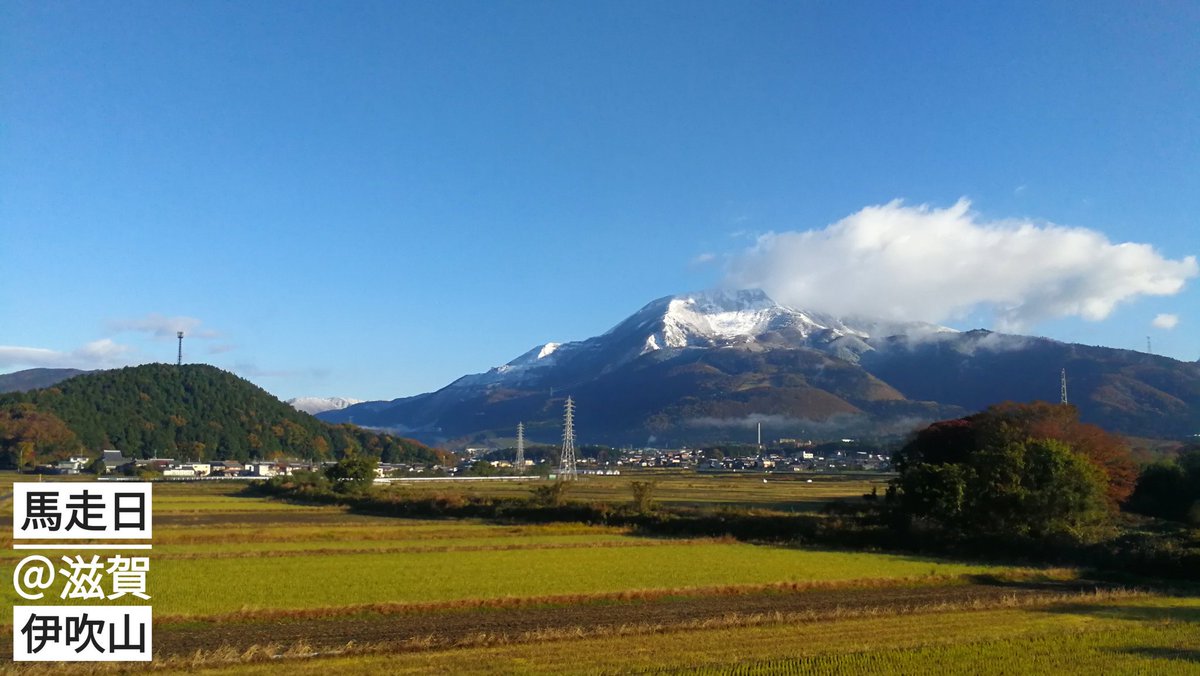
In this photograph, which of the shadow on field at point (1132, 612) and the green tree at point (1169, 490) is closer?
the shadow on field at point (1132, 612)

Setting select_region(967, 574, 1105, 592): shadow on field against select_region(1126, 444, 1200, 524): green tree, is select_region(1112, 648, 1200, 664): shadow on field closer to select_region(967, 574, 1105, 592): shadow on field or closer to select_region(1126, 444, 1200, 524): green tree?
select_region(967, 574, 1105, 592): shadow on field

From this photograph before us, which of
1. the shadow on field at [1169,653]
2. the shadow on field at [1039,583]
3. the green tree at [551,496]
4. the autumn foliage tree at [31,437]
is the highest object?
the autumn foliage tree at [31,437]

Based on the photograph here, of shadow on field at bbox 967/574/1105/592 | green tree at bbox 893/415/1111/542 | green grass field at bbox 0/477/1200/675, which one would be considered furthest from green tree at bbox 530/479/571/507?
shadow on field at bbox 967/574/1105/592

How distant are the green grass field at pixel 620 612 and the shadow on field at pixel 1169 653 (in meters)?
0.06

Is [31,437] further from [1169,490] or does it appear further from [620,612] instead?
[1169,490]

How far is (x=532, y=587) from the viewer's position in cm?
2358

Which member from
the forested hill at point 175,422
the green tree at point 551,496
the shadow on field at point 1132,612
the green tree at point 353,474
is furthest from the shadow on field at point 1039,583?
the forested hill at point 175,422

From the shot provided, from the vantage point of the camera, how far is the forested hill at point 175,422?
431 feet

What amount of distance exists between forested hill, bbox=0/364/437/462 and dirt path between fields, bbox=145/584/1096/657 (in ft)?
410

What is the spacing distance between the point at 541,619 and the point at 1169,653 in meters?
12.9

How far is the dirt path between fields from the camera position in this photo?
16.7 metres

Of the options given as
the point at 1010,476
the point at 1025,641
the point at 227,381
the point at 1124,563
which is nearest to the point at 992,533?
the point at 1010,476

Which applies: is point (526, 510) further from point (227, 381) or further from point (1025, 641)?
point (227, 381)

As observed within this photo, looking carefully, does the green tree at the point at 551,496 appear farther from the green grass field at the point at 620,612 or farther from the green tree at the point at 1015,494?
the green tree at the point at 1015,494
